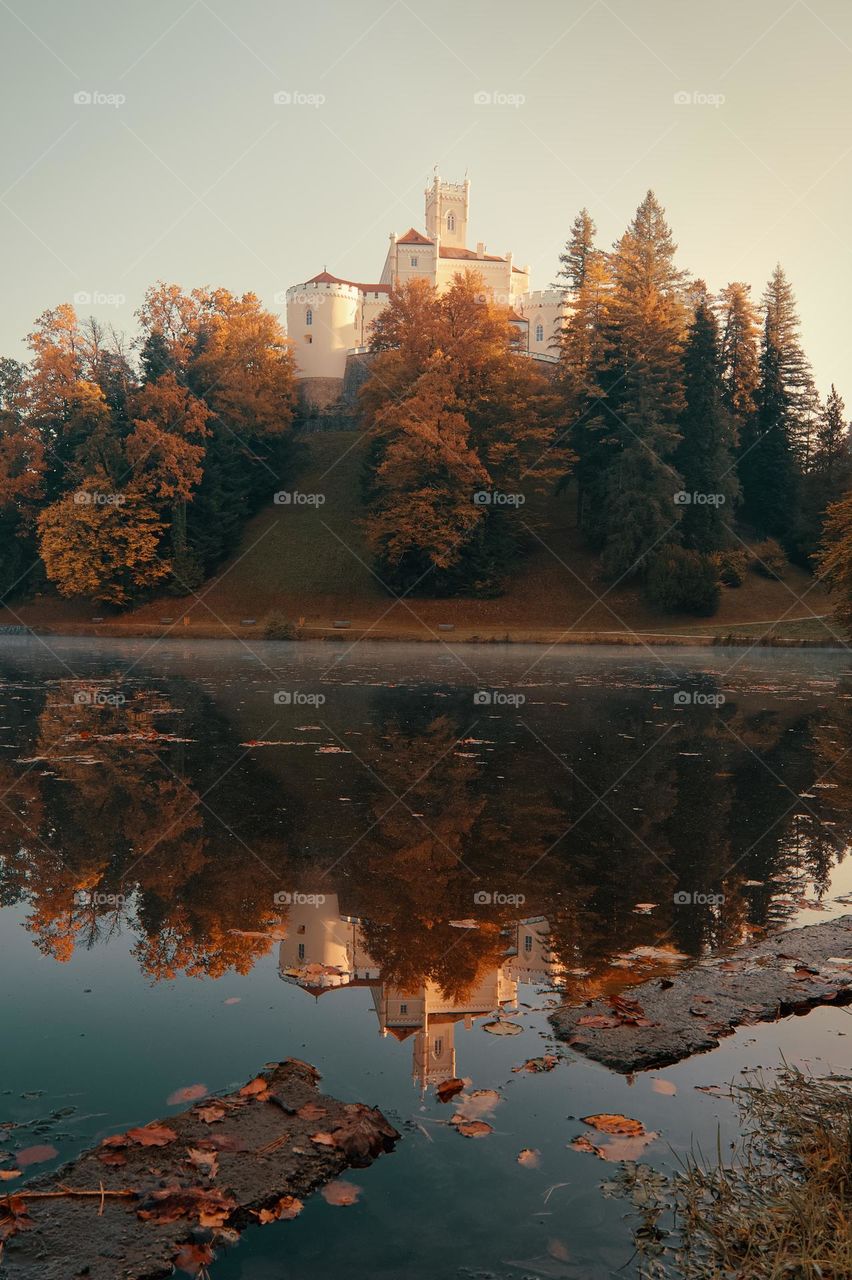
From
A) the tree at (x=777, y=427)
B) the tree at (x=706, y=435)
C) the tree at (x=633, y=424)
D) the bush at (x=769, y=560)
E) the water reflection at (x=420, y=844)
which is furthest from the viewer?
the tree at (x=777, y=427)

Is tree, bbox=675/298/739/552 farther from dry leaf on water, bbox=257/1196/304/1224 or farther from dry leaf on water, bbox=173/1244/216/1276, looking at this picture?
dry leaf on water, bbox=173/1244/216/1276

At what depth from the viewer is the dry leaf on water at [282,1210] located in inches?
132

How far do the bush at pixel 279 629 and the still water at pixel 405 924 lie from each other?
2665 cm

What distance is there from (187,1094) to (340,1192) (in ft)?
3.12

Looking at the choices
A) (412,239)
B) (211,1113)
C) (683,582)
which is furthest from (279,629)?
(412,239)

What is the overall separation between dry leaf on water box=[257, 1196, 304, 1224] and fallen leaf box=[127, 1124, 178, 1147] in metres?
0.56

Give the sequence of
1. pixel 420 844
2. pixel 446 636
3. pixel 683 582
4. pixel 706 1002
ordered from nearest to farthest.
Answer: pixel 706 1002
pixel 420 844
pixel 446 636
pixel 683 582

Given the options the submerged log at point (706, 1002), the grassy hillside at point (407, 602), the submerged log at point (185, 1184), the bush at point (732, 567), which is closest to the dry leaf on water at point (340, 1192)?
the submerged log at point (185, 1184)

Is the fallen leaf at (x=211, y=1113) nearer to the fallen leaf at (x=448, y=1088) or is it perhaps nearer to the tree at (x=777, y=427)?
the fallen leaf at (x=448, y=1088)

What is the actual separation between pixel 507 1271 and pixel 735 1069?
1748 millimetres

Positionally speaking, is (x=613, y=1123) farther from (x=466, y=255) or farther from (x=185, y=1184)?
(x=466, y=255)

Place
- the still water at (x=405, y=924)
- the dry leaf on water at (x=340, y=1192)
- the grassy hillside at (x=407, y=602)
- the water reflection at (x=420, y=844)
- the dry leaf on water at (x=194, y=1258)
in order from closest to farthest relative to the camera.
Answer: the dry leaf on water at (x=194, y=1258) < the dry leaf on water at (x=340, y=1192) < the still water at (x=405, y=924) < the water reflection at (x=420, y=844) < the grassy hillside at (x=407, y=602)

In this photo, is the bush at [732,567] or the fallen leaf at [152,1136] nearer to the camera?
the fallen leaf at [152,1136]

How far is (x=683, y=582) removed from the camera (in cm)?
4791
